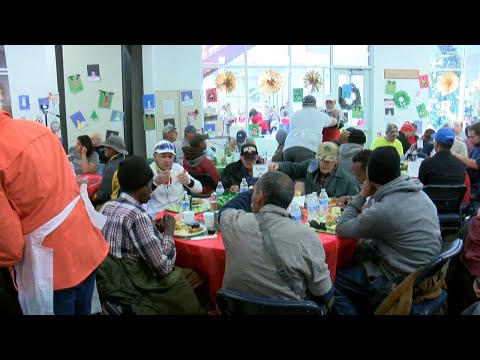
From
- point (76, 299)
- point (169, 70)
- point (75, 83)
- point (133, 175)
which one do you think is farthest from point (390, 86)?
point (76, 299)

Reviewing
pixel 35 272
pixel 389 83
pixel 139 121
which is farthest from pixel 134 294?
pixel 389 83

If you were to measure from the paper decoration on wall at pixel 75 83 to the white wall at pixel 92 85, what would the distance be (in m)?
0.05

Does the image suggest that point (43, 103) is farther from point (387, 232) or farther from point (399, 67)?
point (399, 67)

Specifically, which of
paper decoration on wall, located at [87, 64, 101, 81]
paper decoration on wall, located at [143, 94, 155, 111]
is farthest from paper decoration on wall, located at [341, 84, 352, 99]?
paper decoration on wall, located at [87, 64, 101, 81]

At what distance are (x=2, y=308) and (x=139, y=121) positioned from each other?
21.9 feet

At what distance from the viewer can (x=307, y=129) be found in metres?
5.88

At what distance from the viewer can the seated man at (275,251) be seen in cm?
214

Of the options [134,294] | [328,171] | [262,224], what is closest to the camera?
[262,224]

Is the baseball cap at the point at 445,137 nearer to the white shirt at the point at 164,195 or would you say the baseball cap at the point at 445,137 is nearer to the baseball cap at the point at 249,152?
the baseball cap at the point at 249,152

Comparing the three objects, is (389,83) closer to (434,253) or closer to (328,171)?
(328,171)

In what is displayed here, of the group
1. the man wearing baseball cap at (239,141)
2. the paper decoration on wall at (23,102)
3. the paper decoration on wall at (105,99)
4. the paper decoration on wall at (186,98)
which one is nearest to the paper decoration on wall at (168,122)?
the paper decoration on wall at (186,98)

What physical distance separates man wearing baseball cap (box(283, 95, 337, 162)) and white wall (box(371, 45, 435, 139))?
19.3 ft

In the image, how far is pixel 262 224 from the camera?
2201mm

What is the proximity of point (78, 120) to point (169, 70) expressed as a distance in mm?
1962
